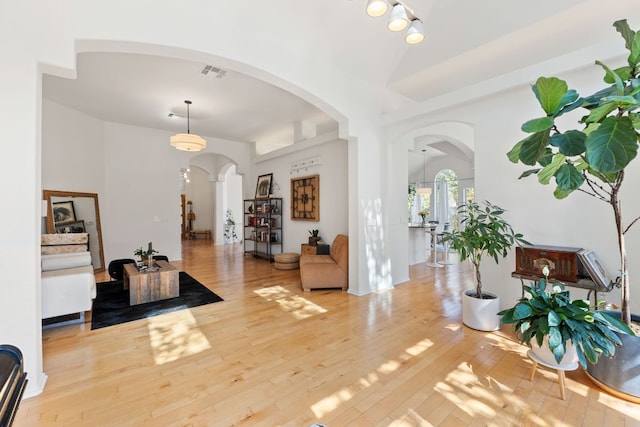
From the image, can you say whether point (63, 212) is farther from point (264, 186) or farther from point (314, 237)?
point (314, 237)

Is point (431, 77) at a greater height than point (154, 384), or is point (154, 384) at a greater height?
point (431, 77)

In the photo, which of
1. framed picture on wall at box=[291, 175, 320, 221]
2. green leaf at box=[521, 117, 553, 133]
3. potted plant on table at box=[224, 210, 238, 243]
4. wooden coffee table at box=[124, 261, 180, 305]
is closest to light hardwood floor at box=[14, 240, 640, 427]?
wooden coffee table at box=[124, 261, 180, 305]

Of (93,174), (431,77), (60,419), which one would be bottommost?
(60,419)

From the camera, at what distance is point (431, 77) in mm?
4660

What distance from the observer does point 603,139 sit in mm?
1514

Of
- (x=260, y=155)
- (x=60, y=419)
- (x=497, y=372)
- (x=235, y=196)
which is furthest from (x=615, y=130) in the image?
(x=235, y=196)

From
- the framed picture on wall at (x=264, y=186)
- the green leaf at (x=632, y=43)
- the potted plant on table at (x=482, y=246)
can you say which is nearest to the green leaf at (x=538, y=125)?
the green leaf at (x=632, y=43)

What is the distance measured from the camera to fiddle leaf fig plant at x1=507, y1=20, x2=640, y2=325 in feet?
4.83

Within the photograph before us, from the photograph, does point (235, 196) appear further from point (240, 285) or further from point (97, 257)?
point (240, 285)

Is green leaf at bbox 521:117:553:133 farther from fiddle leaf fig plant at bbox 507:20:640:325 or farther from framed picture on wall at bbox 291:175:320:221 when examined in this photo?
framed picture on wall at bbox 291:175:320:221

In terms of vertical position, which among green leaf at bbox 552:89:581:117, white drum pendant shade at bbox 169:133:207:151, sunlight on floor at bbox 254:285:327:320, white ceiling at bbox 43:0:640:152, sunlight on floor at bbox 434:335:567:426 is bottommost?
sunlight on floor at bbox 434:335:567:426

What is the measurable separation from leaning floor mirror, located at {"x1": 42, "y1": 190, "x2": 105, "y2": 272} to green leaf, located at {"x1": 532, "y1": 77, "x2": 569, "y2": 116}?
709 cm

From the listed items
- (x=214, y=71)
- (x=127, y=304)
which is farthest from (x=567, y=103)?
(x=127, y=304)

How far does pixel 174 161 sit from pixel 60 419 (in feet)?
20.9
